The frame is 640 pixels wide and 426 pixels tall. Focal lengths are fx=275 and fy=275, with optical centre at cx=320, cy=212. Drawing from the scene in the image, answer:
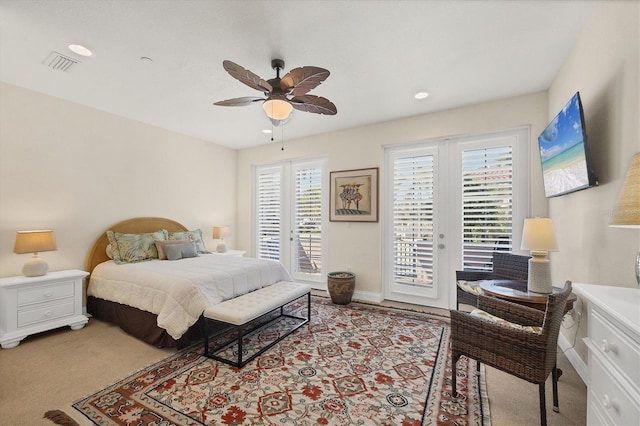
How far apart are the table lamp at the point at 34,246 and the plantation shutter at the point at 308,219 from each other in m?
3.25

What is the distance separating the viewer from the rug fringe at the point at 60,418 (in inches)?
65.4

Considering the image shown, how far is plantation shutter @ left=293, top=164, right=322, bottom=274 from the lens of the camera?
482 cm

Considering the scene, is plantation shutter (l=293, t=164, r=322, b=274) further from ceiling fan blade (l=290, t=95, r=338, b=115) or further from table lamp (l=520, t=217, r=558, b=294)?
table lamp (l=520, t=217, r=558, b=294)

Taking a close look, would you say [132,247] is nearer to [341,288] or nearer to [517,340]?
[341,288]

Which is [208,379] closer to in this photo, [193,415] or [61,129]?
[193,415]

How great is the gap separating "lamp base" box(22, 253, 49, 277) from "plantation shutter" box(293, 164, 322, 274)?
3.29 m

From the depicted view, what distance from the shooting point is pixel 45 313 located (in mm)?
2885

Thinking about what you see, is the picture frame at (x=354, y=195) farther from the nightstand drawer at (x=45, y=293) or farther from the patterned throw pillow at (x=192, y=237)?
the nightstand drawer at (x=45, y=293)

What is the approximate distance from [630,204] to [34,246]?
461cm

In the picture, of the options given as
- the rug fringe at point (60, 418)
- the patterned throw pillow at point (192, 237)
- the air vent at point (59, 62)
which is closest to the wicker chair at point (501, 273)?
the rug fringe at point (60, 418)

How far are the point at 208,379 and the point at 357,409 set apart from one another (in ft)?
3.78

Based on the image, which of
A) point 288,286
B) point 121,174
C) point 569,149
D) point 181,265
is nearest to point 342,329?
point 288,286

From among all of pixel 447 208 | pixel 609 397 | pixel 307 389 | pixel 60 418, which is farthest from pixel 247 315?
pixel 447 208

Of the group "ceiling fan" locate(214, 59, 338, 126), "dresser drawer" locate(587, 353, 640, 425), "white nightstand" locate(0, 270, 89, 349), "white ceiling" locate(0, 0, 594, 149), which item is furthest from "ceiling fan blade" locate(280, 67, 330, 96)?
"white nightstand" locate(0, 270, 89, 349)
